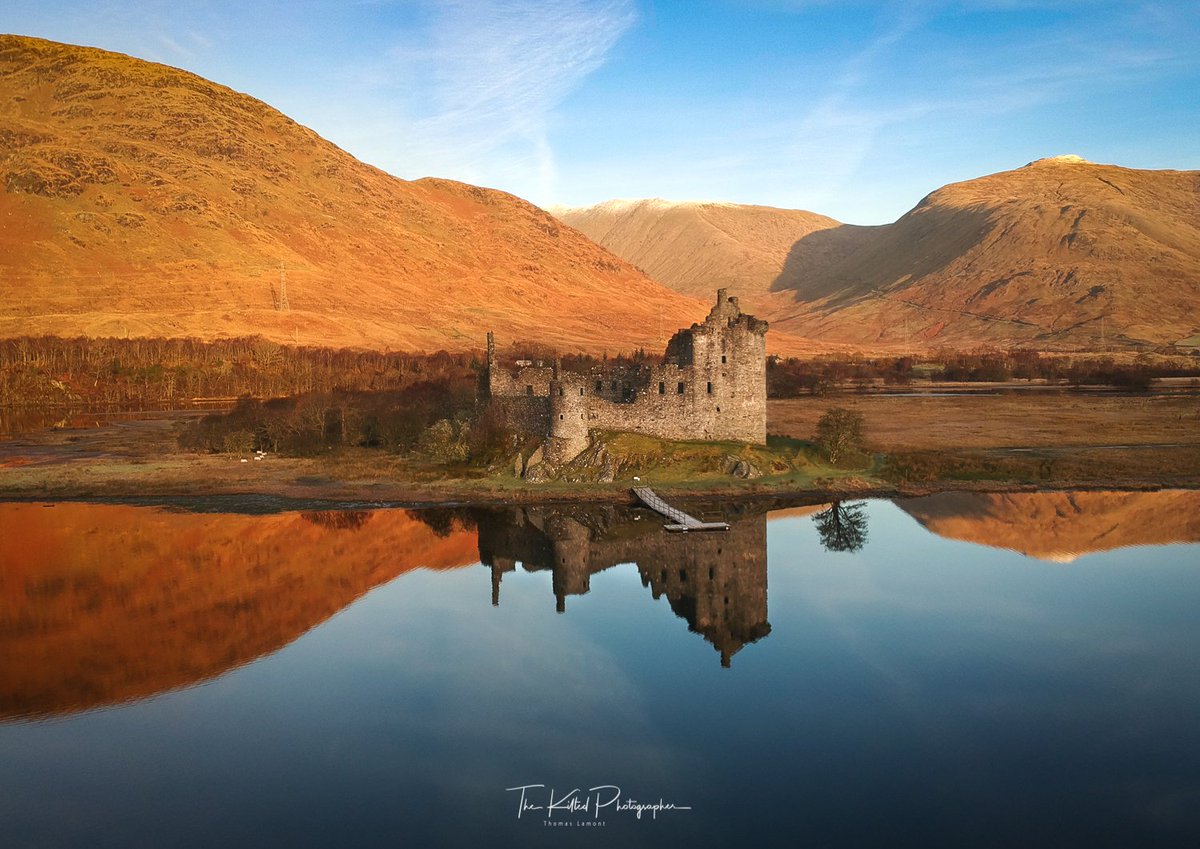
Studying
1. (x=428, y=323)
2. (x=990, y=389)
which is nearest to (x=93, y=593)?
(x=990, y=389)

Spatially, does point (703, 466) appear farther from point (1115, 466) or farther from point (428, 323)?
point (428, 323)

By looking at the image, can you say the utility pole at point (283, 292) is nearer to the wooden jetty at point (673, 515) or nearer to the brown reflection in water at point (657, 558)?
the brown reflection in water at point (657, 558)

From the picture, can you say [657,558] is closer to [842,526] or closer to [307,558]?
[842,526]

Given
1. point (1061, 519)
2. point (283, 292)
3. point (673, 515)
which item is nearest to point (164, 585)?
point (673, 515)

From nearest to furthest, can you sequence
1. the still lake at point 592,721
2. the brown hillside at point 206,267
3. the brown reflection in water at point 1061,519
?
1. the still lake at point 592,721
2. the brown reflection in water at point 1061,519
3. the brown hillside at point 206,267

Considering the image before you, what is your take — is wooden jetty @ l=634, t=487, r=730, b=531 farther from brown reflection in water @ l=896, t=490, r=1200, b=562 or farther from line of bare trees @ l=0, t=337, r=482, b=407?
line of bare trees @ l=0, t=337, r=482, b=407

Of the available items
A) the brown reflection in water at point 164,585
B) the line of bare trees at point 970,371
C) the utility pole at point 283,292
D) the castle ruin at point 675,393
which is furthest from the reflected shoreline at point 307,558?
the utility pole at point 283,292
